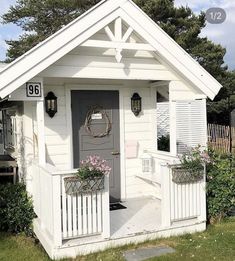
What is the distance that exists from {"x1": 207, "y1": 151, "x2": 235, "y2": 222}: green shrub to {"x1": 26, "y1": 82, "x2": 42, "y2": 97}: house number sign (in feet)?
9.97

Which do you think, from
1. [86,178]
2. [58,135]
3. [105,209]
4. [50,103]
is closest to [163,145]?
[58,135]

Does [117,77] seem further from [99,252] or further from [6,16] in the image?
[6,16]

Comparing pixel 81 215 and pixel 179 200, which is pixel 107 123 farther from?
pixel 81 215

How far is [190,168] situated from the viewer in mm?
5305

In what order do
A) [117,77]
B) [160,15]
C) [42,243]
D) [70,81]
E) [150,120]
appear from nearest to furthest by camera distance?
[42,243]
[117,77]
[70,81]
[150,120]
[160,15]

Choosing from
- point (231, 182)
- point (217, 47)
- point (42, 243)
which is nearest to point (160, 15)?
point (217, 47)

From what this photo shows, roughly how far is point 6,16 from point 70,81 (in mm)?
18746

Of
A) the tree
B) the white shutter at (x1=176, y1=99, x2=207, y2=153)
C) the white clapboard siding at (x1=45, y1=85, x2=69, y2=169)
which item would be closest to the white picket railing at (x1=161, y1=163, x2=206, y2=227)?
the white shutter at (x1=176, y1=99, x2=207, y2=153)

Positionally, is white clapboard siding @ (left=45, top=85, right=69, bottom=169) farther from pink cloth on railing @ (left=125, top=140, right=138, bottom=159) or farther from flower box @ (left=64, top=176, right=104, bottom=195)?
flower box @ (left=64, top=176, right=104, bottom=195)

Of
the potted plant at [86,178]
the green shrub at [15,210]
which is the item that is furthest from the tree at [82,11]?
the potted plant at [86,178]

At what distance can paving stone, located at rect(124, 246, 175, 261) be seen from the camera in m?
4.59

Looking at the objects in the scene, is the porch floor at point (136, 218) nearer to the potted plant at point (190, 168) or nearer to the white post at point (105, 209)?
the white post at point (105, 209)

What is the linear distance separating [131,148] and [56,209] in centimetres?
251

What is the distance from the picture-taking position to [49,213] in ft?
15.5
